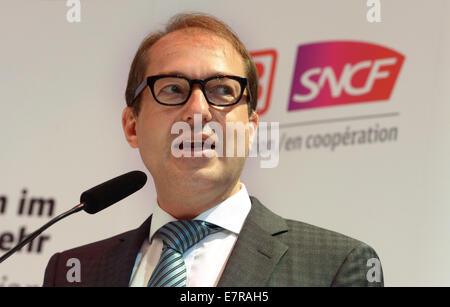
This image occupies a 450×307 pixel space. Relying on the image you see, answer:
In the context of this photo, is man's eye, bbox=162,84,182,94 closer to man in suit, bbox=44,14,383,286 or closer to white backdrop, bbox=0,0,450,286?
man in suit, bbox=44,14,383,286

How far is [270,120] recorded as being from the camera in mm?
2732

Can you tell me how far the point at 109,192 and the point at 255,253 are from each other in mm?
412

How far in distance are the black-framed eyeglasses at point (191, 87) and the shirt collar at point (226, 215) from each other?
28cm

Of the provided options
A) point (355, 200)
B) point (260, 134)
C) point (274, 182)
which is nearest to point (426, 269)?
point (355, 200)

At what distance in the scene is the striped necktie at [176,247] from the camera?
62.6 inches

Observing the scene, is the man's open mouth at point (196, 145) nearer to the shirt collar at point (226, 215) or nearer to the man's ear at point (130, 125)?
the shirt collar at point (226, 215)

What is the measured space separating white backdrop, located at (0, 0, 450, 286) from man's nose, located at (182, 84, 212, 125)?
1016 mm

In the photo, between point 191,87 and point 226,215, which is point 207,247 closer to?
point 226,215

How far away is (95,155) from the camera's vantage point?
8.80 feet

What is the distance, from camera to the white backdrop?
263 centimetres

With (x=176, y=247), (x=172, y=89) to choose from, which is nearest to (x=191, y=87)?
(x=172, y=89)

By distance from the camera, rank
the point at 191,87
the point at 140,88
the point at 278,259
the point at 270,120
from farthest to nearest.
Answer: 1. the point at 270,120
2. the point at 140,88
3. the point at 191,87
4. the point at 278,259

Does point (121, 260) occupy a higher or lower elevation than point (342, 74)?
lower

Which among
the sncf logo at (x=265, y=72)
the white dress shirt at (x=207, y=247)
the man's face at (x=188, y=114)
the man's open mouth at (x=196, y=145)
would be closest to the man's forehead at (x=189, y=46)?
the man's face at (x=188, y=114)
